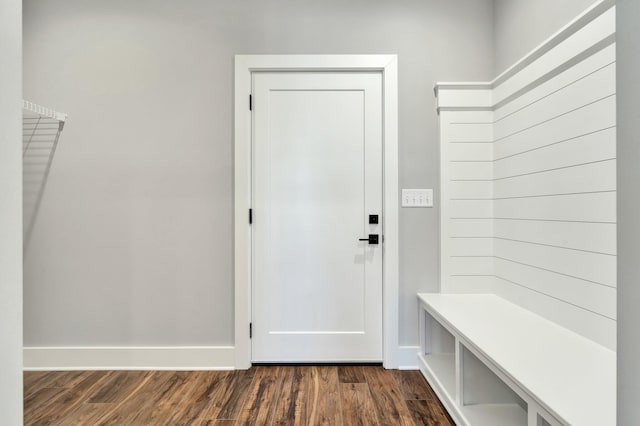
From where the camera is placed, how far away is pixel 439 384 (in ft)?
6.26

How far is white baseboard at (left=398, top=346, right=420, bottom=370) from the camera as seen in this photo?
2.29 meters

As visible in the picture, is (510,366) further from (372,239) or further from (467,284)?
(372,239)

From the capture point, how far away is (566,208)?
1.63 meters

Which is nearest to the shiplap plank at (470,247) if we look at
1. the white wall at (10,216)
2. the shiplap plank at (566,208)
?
the shiplap plank at (566,208)

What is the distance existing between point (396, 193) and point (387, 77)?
0.77 metres

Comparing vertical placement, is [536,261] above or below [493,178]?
below

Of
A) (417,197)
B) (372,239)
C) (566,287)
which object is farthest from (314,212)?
(566,287)

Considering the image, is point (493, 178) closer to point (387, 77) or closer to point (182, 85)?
point (387, 77)

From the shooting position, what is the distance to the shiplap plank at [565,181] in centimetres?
141

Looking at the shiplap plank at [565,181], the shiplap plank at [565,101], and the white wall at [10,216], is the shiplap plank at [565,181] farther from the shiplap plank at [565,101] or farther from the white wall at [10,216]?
the white wall at [10,216]

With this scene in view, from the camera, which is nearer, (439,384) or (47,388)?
(439,384)

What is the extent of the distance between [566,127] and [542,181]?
29cm

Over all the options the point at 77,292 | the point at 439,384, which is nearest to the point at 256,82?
the point at 77,292

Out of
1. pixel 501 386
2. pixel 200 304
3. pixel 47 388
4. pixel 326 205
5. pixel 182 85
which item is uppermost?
pixel 182 85
